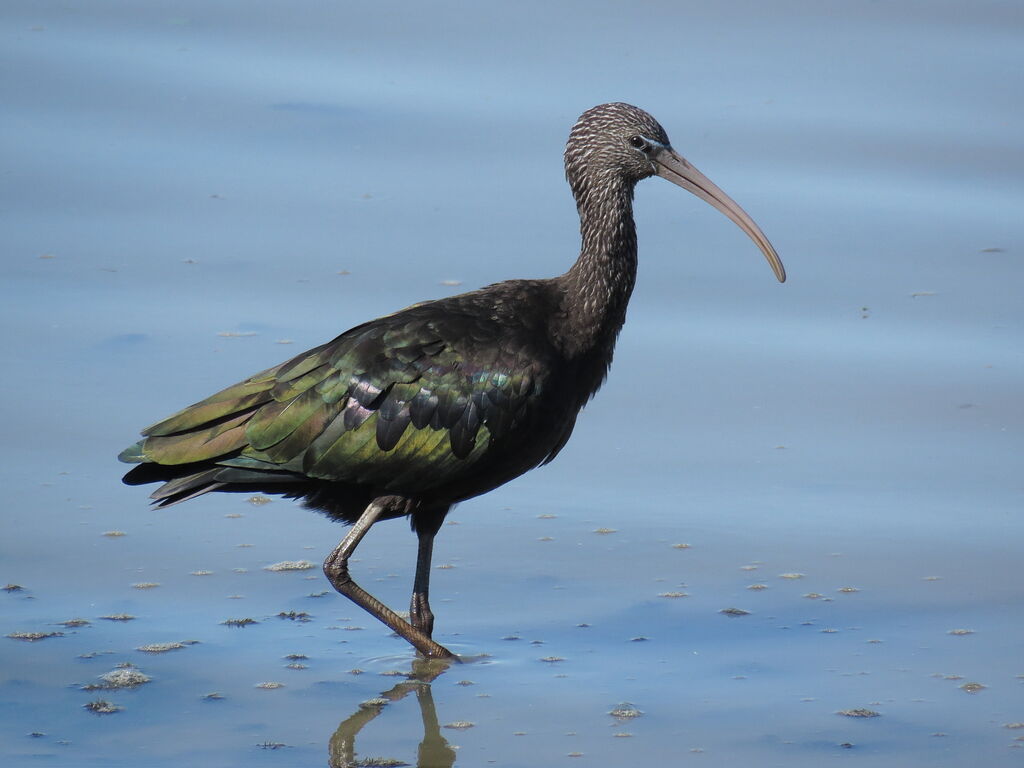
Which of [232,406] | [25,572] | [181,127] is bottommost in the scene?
[25,572]

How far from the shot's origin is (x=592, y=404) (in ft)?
32.3

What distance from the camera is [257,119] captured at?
12.9 metres

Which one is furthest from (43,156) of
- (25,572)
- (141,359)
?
(25,572)

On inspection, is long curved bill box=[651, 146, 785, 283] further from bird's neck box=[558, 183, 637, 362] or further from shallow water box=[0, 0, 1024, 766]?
shallow water box=[0, 0, 1024, 766]

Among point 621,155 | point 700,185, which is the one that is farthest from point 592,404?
point 621,155

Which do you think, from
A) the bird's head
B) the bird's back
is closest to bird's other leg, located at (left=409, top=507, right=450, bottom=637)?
the bird's back

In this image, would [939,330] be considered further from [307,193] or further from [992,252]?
[307,193]

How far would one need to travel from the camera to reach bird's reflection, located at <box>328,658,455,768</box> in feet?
22.0

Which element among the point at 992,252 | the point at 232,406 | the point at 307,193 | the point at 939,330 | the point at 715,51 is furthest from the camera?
the point at 715,51

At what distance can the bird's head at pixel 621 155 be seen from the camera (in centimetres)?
813

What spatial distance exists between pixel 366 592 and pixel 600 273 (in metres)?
1.72

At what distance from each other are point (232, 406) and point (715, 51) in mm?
7343

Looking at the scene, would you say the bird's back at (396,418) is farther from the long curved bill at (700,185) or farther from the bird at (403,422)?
the long curved bill at (700,185)

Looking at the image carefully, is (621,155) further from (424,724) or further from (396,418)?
(424,724)
